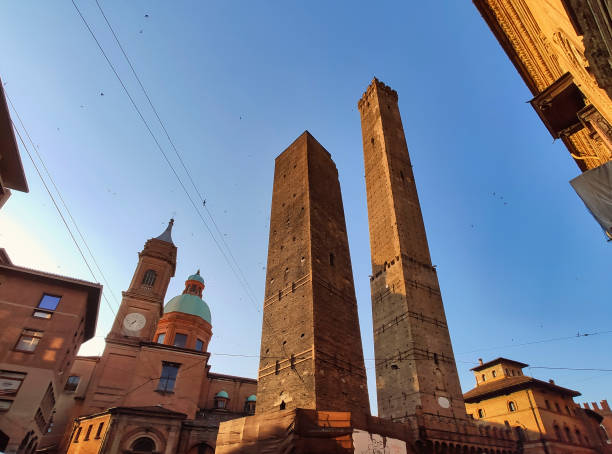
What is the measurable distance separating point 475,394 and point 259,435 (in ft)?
99.1

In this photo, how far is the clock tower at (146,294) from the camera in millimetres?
30062

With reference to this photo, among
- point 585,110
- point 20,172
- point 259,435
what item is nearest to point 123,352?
point 20,172

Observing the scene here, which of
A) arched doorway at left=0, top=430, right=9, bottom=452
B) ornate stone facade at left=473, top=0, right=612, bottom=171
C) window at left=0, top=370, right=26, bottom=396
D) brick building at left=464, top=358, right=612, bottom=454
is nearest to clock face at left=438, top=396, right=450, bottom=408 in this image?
brick building at left=464, top=358, right=612, bottom=454

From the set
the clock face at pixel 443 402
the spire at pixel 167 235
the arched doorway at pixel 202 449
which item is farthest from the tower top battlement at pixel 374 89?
the arched doorway at pixel 202 449

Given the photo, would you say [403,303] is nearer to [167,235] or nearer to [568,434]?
[568,434]

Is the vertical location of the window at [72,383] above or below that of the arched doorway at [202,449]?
above

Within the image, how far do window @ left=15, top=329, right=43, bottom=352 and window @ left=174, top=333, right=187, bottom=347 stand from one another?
15196 millimetres

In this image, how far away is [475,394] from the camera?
3425 cm

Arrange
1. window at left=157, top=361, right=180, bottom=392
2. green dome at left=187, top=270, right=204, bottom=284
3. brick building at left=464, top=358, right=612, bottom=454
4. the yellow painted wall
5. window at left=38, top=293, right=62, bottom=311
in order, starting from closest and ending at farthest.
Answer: the yellow painted wall → window at left=38, top=293, right=62, bottom=311 → window at left=157, top=361, right=180, bottom=392 → brick building at left=464, top=358, right=612, bottom=454 → green dome at left=187, top=270, right=204, bottom=284

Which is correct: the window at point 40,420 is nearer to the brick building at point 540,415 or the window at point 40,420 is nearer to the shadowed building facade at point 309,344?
the shadowed building facade at point 309,344

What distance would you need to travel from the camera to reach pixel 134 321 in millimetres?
30625

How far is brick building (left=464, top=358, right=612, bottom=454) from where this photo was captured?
94.4 feet

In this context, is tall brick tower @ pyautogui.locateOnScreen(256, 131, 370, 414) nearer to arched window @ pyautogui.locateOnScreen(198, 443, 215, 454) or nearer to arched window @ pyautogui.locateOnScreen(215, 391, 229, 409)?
arched window @ pyautogui.locateOnScreen(198, 443, 215, 454)

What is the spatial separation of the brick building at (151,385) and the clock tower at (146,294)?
82mm
